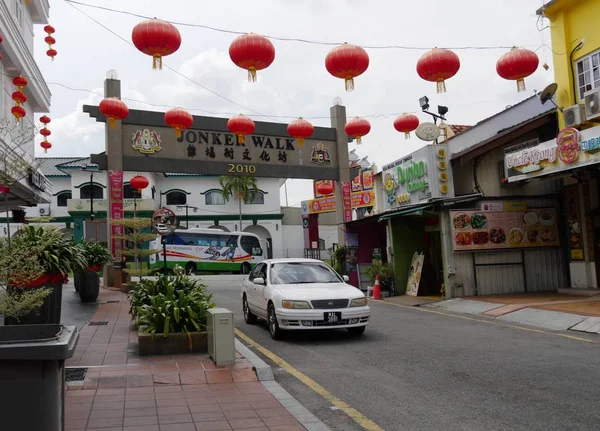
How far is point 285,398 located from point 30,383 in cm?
340

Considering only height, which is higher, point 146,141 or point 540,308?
point 146,141

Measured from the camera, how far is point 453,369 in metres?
7.72

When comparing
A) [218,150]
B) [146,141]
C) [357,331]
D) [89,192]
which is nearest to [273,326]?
[357,331]

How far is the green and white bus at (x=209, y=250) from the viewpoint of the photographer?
36.7 meters

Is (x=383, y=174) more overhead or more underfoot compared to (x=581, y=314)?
more overhead

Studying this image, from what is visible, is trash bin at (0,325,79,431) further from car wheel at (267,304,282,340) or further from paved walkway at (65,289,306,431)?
car wheel at (267,304,282,340)

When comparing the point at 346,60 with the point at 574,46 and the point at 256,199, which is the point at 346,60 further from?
the point at 256,199

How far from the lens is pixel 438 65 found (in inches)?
417

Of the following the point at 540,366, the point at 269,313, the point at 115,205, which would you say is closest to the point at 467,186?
the point at 269,313

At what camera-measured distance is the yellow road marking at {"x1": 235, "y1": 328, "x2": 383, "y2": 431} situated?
5.57 m

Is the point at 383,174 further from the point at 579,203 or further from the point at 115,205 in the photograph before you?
the point at 115,205

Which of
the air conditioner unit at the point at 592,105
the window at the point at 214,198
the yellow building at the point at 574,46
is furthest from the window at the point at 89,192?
the air conditioner unit at the point at 592,105

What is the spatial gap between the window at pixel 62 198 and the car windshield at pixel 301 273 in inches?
1566

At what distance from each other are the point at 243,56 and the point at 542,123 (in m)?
10.7
